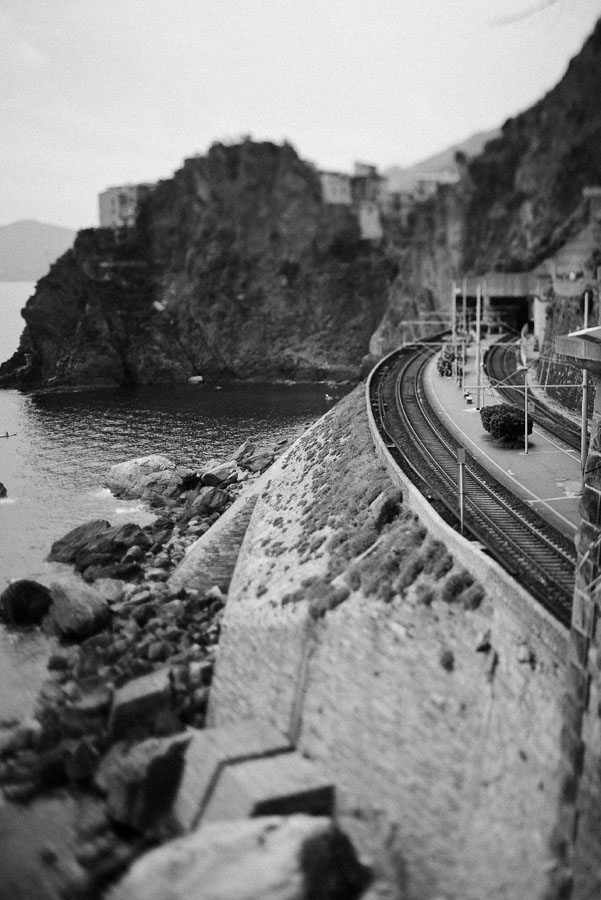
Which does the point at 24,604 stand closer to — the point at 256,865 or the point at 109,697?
the point at 109,697

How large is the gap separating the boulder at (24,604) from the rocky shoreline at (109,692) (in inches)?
1.4

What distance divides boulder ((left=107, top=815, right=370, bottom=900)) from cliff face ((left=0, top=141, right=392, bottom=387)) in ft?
315

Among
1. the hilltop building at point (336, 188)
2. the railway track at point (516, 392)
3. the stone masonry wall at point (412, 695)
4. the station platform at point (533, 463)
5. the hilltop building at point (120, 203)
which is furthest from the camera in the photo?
the hilltop building at point (120, 203)

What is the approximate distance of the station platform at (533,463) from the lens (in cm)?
2491

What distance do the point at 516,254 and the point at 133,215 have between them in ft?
239

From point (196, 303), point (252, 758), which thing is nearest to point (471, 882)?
point (252, 758)

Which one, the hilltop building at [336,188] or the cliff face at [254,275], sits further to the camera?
the hilltop building at [336,188]

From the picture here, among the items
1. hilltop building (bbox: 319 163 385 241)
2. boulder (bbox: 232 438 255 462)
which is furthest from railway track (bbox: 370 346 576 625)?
hilltop building (bbox: 319 163 385 241)

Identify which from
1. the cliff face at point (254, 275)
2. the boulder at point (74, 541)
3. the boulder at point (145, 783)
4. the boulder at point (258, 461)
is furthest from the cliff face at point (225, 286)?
the boulder at point (145, 783)

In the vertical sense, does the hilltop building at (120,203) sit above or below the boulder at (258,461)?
above

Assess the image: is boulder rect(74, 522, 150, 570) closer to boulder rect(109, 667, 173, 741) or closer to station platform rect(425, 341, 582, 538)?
boulder rect(109, 667, 173, 741)

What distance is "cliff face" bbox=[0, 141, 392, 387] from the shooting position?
112 metres

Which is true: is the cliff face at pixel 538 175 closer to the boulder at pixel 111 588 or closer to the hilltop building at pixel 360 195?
the hilltop building at pixel 360 195

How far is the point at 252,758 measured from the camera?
16.5m
